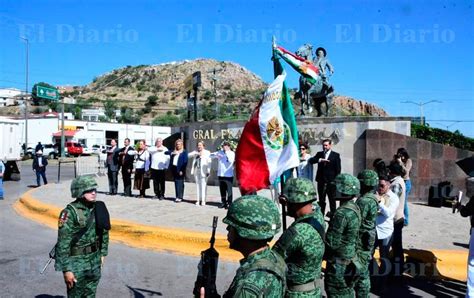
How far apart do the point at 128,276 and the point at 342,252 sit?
11.7ft

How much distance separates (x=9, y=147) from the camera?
71.5 feet

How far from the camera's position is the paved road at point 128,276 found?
589 centimetres

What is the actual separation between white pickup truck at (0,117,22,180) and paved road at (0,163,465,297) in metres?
14.4

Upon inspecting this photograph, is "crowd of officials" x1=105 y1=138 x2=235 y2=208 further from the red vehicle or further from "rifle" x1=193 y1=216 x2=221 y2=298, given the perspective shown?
the red vehicle

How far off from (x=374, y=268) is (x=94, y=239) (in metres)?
4.24

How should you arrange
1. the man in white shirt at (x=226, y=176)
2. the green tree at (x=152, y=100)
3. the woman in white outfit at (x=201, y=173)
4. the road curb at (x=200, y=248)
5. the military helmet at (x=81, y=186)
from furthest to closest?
the green tree at (x=152, y=100) < the woman in white outfit at (x=201, y=173) < the man in white shirt at (x=226, y=176) < the road curb at (x=200, y=248) < the military helmet at (x=81, y=186)

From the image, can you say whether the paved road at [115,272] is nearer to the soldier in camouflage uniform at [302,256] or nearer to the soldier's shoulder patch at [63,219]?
the soldier's shoulder patch at [63,219]

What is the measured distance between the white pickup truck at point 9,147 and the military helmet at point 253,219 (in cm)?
2161

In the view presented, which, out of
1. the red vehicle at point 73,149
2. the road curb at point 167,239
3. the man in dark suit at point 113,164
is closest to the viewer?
the road curb at point 167,239

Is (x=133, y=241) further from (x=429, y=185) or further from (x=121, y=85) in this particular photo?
(x=121, y=85)

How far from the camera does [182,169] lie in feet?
39.7

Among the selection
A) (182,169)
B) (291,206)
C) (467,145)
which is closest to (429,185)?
(467,145)

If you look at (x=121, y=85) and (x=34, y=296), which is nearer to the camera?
(x=34, y=296)

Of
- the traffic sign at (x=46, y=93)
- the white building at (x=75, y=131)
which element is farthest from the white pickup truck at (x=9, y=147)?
the white building at (x=75, y=131)
